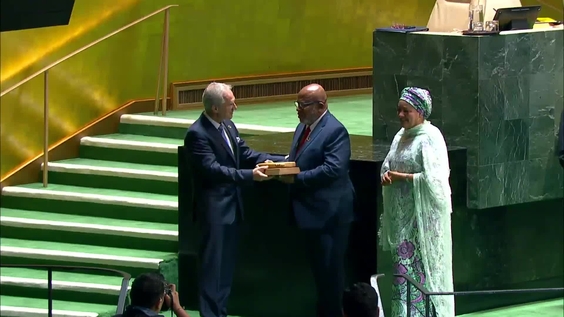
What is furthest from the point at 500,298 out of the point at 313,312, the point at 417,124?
the point at 417,124

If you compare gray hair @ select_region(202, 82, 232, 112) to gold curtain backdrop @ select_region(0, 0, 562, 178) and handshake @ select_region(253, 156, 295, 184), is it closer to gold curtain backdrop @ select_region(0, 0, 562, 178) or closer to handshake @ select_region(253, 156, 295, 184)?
handshake @ select_region(253, 156, 295, 184)

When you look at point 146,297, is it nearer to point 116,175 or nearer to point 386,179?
point 386,179

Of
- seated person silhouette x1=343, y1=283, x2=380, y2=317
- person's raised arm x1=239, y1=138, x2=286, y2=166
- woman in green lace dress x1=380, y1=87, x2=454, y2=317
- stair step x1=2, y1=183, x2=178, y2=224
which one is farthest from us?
stair step x1=2, y1=183, x2=178, y2=224

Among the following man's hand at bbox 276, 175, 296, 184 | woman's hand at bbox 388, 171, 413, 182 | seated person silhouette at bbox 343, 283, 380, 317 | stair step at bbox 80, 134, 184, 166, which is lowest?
seated person silhouette at bbox 343, 283, 380, 317

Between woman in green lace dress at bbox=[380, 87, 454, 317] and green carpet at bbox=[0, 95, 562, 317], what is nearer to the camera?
woman in green lace dress at bbox=[380, 87, 454, 317]

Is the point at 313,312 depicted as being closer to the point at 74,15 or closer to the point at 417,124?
the point at 417,124

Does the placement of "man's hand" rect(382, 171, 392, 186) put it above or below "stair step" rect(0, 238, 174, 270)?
above

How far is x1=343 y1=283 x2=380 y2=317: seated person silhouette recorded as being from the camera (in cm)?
623

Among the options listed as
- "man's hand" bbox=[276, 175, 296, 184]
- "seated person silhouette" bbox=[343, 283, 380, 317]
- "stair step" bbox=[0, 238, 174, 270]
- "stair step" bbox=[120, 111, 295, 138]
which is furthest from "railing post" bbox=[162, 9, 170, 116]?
"seated person silhouette" bbox=[343, 283, 380, 317]

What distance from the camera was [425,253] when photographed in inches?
345

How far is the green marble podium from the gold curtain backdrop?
321 centimetres

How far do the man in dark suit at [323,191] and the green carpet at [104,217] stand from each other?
1.23 meters

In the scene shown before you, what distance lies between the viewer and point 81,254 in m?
10.6

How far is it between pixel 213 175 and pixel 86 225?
2.27 meters
